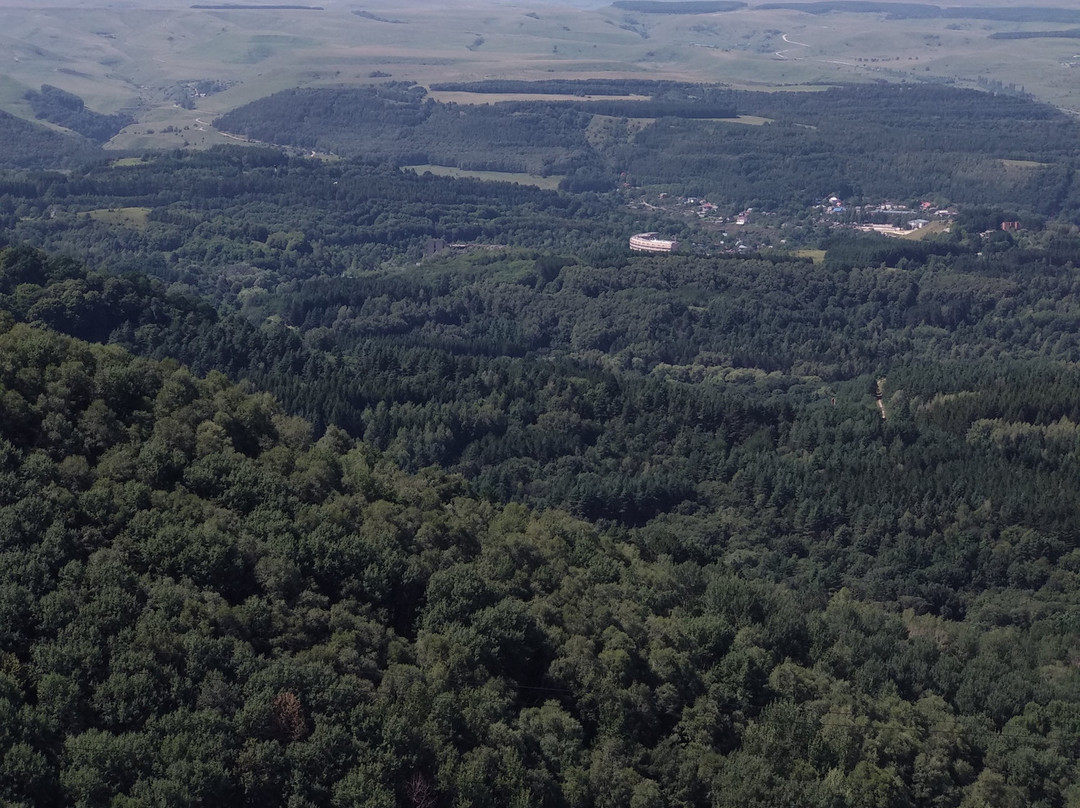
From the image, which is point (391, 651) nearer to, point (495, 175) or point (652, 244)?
point (652, 244)

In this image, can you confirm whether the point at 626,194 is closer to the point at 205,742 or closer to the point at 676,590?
the point at 676,590

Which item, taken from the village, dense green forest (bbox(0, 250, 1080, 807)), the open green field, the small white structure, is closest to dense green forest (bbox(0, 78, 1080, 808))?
dense green forest (bbox(0, 250, 1080, 807))

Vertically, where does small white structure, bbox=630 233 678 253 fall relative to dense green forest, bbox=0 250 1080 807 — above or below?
below

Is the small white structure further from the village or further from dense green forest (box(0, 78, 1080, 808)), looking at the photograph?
dense green forest (box(0, 78, 1080, 808))

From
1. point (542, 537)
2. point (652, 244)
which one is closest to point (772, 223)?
point (652, 244)

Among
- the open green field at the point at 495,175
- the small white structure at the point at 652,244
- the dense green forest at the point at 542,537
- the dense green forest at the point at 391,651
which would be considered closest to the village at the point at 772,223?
the small white structure at the point at 652,244

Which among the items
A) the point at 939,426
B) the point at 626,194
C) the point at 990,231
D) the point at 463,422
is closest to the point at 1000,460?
the point at 939,426
